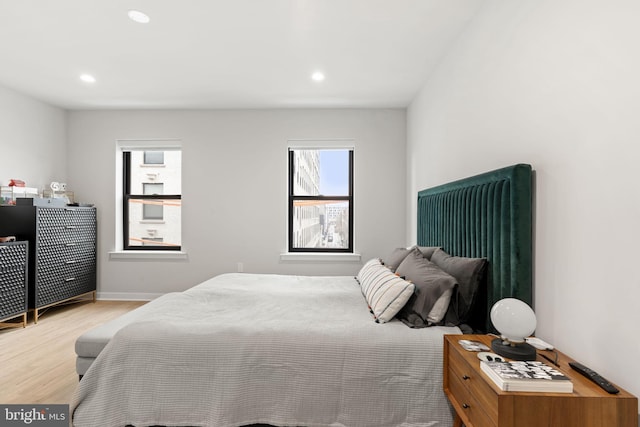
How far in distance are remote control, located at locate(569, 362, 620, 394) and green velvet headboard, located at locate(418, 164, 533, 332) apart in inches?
17.9

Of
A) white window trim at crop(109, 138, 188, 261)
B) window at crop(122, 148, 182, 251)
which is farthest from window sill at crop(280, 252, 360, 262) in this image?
window at crop(122, 148, 182, 251)

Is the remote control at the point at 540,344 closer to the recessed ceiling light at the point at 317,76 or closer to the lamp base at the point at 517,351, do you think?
the lamp base at the point at 517,351

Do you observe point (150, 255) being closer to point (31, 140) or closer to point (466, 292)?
point (31, 140)

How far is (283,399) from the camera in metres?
1.65

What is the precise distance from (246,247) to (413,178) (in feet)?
7.38

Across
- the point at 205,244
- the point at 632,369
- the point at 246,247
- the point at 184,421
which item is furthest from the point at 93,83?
the point at 632,369

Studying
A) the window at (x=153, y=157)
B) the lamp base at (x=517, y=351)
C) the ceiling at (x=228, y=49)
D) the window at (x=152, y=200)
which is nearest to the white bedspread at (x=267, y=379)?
the lamp base at (x=517, y=351)

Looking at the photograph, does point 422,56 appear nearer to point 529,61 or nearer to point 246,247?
point 529,61

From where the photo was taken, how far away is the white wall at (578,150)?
1.13m

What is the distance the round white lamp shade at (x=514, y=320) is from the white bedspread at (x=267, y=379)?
1.47 feet

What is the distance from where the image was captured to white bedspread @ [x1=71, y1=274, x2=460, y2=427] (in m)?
1.63

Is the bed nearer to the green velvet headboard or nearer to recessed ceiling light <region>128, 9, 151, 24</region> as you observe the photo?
the green velvet headboard

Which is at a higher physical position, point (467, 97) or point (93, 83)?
point (93, 83)

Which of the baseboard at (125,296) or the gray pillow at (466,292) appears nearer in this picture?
the gray pillow at (466,292)
